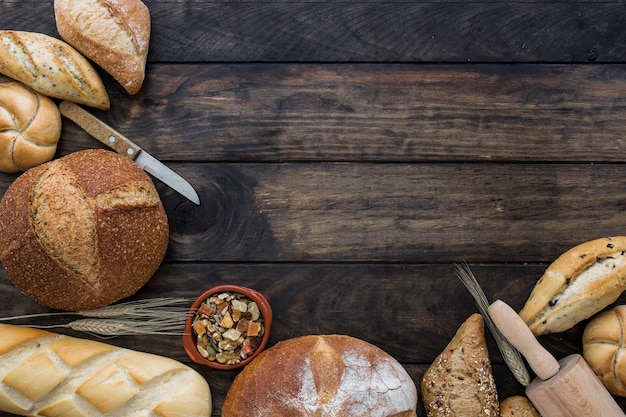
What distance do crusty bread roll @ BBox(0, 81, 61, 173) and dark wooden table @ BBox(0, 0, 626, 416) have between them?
0.32 feet

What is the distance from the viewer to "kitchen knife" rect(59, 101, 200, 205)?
1.92m

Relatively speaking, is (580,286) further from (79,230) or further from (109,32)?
(109,32)

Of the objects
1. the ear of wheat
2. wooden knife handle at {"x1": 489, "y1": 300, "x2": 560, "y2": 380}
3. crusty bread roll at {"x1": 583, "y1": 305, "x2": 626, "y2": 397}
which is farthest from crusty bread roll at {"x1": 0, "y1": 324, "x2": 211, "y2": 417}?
crusty bread roll at {"x1": 583, "y1": 305, "x2": 626, "y2": 397}

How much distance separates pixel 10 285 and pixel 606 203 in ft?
6.42

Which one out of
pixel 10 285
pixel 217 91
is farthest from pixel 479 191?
pixel 10 285

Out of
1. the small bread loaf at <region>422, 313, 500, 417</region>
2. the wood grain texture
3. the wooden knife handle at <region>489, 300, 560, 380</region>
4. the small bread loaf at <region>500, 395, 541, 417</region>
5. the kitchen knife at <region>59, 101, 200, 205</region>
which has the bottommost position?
the small bread loaf at <region>500, 395, 541, 417</region>

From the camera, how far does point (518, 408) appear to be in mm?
1863

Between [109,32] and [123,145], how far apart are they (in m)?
0.35

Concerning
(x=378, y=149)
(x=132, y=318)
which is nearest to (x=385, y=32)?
(x=378, y=149)

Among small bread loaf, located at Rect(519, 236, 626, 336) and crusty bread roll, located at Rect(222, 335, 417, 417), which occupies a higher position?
small bread loaf, located at Rect(519, 236, 626, 336)

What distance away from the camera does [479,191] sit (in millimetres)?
1999

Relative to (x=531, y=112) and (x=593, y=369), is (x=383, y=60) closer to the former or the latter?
(x=531, y=112)

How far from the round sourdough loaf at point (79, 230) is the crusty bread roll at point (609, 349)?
138 cm

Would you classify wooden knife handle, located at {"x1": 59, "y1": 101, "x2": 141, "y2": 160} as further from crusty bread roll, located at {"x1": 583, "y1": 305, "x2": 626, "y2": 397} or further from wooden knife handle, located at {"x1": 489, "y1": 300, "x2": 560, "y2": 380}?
crusty bread roll, located at {"x1": 583, "y1": 305, "x2": 626, "y2": 397}
